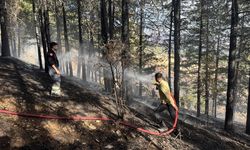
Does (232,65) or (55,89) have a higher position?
(232,65)

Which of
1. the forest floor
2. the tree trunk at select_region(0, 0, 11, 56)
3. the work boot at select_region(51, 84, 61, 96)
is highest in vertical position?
the tree trunk at select_region(0, 0, 11, 56)

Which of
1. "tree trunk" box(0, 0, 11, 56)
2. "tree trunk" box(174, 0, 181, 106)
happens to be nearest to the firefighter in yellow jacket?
"tree trunk" box(174, 0, 181, 106)

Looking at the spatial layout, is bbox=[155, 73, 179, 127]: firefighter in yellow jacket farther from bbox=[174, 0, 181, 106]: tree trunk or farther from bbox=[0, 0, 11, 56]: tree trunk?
bbox=[0, 0, 11, 56]: tree trunk

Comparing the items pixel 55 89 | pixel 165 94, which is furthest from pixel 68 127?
pixel 165 94

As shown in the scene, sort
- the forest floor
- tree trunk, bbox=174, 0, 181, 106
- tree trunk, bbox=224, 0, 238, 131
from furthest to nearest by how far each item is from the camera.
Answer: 1. tree trunk, bbox=174, 0, 181, 106
2. tree trunk, bbox=224, 0, 238, 131
3. the forest floor

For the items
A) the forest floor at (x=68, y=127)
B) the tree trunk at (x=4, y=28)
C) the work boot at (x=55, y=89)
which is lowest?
the forest floor at (x=68, y=127)

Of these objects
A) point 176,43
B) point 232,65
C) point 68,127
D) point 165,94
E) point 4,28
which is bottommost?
point 68,127

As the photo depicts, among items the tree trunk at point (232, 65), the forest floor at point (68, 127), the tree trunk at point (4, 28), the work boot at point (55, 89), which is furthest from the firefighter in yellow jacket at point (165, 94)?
the tree trunk at point (4, 28)

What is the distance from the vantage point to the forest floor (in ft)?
24.8

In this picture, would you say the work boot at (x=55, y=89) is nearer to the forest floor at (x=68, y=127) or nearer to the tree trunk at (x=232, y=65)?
the forest floor at (x=68, y=127)

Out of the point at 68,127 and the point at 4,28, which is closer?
the point at 68,127

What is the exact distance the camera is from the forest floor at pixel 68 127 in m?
7.57

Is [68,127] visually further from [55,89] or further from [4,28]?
[4,28]

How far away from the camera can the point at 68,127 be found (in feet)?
28.2
